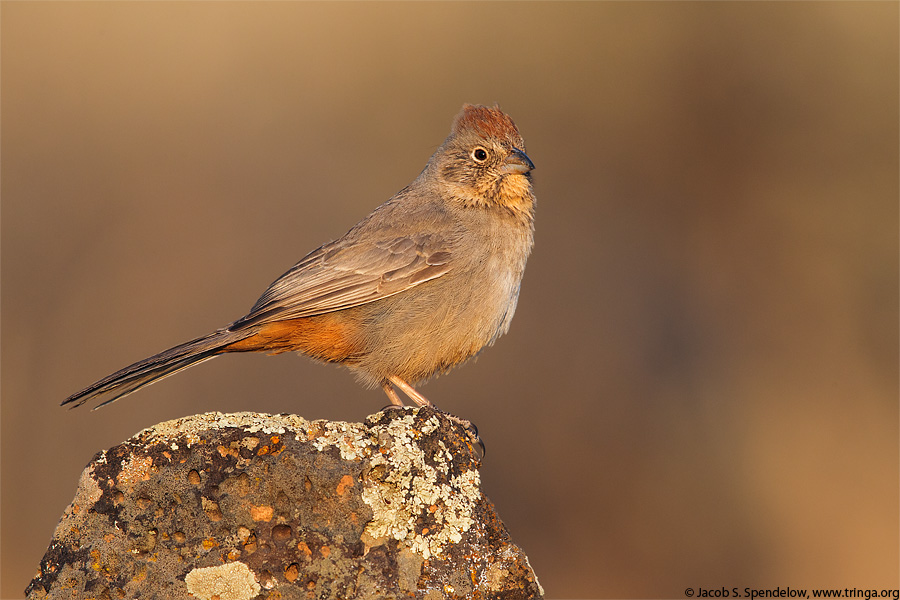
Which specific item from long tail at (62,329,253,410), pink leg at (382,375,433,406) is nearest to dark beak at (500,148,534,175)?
pink leg at (382,375,433,406)

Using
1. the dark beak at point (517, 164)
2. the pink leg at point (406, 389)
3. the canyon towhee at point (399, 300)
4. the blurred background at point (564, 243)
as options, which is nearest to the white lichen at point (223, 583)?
the canyon towhee at point (399, 300)

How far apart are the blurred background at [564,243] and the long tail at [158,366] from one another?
3603 millimetres

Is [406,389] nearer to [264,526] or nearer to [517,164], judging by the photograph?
[517,164]

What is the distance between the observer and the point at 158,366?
4.88 metres

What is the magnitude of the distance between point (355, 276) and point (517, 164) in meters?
1.33

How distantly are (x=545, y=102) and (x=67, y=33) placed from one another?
19.1ft

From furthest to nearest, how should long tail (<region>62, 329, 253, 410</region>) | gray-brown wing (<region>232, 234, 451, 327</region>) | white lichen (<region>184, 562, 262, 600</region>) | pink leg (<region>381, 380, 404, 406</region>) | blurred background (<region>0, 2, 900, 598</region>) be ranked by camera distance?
blurred background (<region>0, 2, 900, 598</region>), pink leg (<region>381, 380, 404, 406</region>), gray-brown wing (<region>232, 234, 451, 327</region>), long tail (<region>62, 329, 253, 410</region>), white lichen (<region>184, 562, 262, 600</region>)

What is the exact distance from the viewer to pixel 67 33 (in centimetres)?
1073

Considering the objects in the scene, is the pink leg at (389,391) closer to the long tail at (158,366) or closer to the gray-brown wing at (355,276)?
the gray-brown wing at (355,276)

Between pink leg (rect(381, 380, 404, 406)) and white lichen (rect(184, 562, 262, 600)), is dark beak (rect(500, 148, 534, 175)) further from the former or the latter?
white lichen (rect(184, 562, 262, 600))

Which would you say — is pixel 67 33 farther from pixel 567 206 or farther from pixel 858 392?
pixel 858 392

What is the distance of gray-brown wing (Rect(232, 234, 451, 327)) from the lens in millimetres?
5312

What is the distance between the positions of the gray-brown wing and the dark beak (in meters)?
0.75

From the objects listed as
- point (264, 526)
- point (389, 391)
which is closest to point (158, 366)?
point (389, 391)
